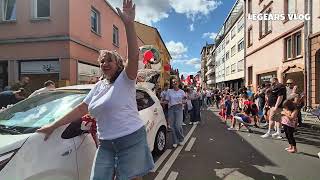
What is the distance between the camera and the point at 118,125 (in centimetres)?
343

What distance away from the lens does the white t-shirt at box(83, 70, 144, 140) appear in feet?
11.2

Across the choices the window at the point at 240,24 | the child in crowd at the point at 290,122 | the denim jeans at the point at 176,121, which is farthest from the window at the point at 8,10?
the window at the point at 240,24

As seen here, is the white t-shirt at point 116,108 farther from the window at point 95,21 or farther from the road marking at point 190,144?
the window at point 95,21

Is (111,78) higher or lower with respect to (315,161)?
higher

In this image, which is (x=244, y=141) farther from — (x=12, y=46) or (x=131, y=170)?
(x=12, y=46)

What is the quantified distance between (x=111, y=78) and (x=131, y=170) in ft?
2.72

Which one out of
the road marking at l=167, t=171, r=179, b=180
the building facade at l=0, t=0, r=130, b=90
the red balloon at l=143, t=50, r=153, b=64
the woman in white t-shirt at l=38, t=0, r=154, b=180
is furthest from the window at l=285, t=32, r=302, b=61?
the woman in white t-shirt at l=38, t=0, r=154, b=180

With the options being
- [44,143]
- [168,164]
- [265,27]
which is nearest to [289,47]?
[265,27]

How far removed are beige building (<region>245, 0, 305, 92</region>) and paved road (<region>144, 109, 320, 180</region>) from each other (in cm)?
1173

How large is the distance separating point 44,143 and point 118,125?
35.1 inches

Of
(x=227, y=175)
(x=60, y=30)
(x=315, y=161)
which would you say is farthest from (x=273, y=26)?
(x=227, y=175)

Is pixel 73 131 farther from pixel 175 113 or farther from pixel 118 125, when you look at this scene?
pixel 175 113

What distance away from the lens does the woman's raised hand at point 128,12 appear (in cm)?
320

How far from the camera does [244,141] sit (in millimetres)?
11031
